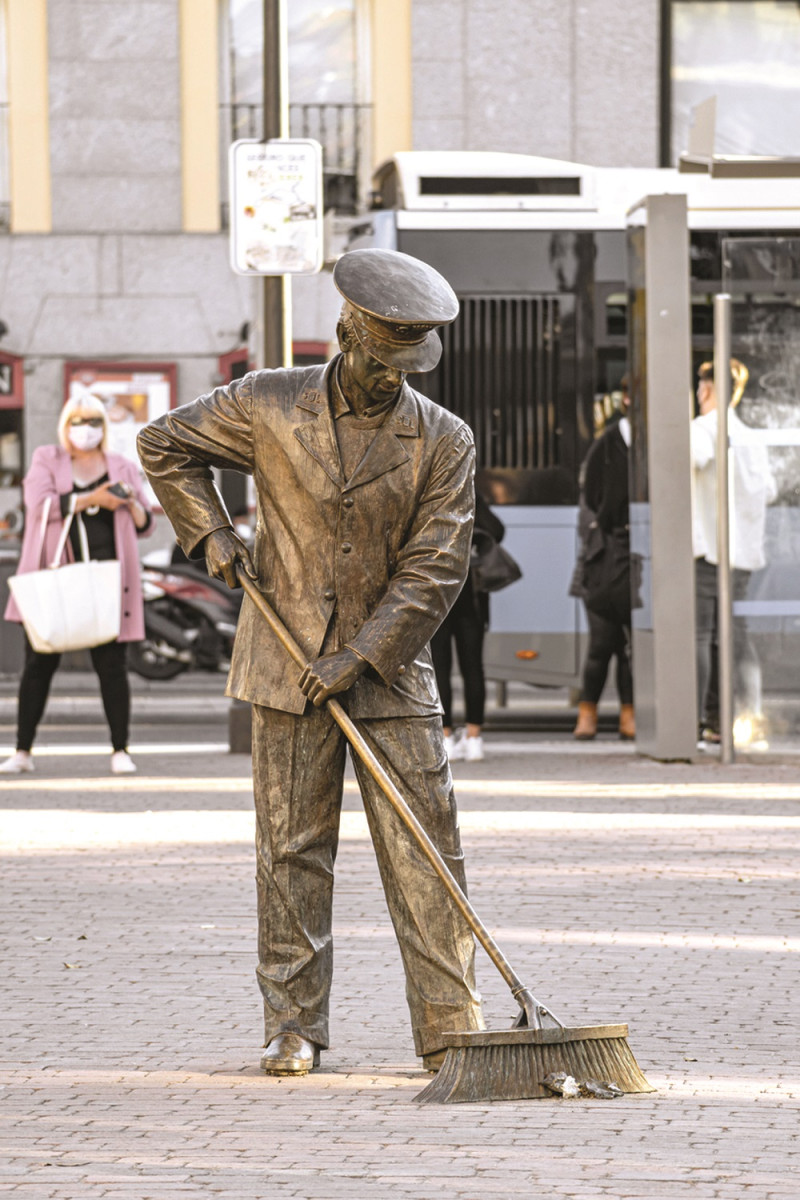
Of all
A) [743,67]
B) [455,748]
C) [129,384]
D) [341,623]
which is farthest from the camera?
[743,67]

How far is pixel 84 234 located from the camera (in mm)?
21719

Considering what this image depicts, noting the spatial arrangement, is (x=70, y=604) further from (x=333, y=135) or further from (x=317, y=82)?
(x=317, y=82)

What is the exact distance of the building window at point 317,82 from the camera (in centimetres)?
2200

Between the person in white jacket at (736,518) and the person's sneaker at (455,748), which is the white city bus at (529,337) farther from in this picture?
the person in white jacket at (736,518)

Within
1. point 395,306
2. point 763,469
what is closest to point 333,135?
point 763,469

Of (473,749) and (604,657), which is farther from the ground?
(604,657)

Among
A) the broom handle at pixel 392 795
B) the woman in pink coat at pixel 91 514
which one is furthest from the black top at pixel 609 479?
the broom handle at pixel 392 795

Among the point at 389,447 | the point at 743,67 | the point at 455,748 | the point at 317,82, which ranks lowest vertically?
the point at 455,748

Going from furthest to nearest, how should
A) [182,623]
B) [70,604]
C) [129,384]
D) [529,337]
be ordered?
[129,384]
[182,623]
[529,337]
[70,604]

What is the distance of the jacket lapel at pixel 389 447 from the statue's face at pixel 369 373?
0.07 m

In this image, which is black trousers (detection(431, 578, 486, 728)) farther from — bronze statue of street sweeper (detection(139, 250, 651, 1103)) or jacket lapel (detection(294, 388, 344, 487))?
jacket lapel (detection(294, 388, 344, 487))

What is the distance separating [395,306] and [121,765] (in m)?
6.59

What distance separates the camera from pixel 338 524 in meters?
5.05

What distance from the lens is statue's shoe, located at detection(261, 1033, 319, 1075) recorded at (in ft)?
16.4
